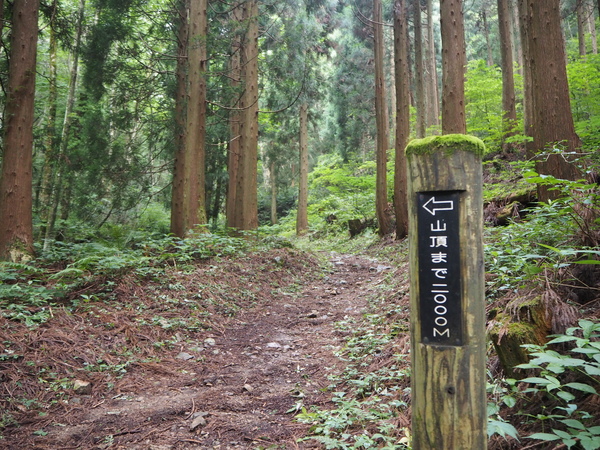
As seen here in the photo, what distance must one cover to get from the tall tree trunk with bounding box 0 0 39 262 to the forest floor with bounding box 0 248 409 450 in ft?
8.97

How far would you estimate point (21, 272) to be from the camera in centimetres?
626

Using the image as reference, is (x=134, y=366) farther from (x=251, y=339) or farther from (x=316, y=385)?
(x=316, y=385)

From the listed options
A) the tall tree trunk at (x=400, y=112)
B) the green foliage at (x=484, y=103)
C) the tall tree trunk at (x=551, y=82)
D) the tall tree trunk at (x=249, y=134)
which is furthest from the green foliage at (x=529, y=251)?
the green foliage at (x=484, y=103)

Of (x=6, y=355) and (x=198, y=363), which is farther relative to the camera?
(x=198, y=363)

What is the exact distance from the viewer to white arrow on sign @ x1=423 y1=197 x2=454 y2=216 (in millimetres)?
1912

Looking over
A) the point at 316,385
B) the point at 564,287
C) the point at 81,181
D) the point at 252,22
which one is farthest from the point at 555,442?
the point at 81,181

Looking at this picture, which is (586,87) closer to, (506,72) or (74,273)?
(506,72)

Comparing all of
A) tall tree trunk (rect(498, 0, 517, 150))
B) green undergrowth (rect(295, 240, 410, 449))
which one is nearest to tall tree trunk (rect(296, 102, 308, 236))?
tall tree trunk (rect(498, 0, 517, 150))

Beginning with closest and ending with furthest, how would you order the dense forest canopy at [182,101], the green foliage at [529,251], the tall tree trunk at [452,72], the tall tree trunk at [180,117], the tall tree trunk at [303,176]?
the green foliage at [529,251], the tall tree trunk at [452,72], the dense forest canopy at [182,101], the tall tree trunk at [180,117], the tall tree trunk at [303,176]

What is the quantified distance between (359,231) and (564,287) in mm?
13801

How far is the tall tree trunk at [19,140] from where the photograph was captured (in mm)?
7340

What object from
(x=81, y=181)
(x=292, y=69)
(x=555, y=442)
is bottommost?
(x=555, y=442)

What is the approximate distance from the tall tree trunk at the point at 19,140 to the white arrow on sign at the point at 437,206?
7665 mm

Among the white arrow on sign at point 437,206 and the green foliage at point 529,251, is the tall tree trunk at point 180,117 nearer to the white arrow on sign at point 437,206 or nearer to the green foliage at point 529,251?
the green foliage at point 529,251
